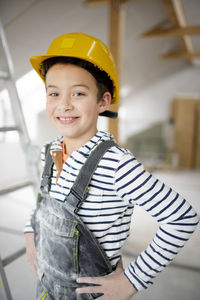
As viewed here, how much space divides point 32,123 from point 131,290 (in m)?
3.27

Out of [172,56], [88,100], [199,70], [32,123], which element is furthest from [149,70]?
[88,100]

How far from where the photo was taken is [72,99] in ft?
2.90

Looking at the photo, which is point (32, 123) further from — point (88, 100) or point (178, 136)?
point (178, 136)

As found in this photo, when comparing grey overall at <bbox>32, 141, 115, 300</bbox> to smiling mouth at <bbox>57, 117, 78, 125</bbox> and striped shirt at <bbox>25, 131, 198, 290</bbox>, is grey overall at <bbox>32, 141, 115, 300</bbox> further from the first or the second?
smiling mouth at <bbox>57, 117, 78, 125</bbox>

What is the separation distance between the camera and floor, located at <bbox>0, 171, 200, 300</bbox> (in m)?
1.76

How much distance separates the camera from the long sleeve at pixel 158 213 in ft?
2.61

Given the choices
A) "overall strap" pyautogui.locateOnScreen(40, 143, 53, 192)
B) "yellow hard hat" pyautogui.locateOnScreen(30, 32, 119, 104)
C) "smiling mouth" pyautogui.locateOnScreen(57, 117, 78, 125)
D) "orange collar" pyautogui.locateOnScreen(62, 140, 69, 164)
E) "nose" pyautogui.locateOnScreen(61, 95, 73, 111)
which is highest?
"yellow hard hat" pyautogui.locateOnScreen(30, 32, 119, 104)

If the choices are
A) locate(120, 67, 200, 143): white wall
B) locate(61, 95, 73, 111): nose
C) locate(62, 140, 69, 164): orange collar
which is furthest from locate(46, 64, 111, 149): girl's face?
locate(120, 67, 200, 143): white wall

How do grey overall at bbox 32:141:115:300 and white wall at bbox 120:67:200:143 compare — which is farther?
white wall at bbox 120:67:200:143

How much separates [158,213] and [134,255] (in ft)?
5.22

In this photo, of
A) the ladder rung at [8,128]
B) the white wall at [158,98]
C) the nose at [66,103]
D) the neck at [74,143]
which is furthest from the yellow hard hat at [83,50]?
the white wall at [158,98]

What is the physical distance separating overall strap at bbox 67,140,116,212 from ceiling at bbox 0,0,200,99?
972 mm

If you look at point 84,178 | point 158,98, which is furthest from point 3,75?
point 158,98

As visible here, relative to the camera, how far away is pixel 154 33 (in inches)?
156
